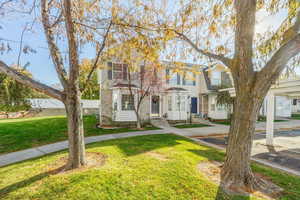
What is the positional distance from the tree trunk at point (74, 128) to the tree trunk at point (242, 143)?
3.94 meters

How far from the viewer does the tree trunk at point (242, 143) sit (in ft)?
10.9

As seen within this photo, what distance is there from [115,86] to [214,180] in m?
9.80


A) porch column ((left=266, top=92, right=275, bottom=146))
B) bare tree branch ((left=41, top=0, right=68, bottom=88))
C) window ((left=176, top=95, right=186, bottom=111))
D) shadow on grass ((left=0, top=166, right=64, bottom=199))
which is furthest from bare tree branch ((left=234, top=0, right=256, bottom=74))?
window ((left=176, top=95, right=186, bottom=111))

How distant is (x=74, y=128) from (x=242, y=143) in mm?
4404

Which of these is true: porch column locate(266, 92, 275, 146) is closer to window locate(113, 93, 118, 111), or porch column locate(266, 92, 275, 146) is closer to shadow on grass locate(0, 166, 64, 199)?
shadow on grass locate(0, 166, 64, 199)

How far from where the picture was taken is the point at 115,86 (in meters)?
11.7

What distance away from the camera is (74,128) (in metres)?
3.94

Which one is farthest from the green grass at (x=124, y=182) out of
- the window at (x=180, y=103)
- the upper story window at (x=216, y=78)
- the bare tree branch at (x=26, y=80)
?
the upper story window at (x=216, y=78)

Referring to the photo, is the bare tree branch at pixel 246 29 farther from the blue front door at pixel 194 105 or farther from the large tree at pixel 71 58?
the blue front door at pixel 194 105

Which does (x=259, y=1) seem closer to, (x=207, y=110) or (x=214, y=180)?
(x=214, y=180)

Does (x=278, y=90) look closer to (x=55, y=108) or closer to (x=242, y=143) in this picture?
(x=242, y=143)

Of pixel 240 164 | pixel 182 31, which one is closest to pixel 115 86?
pixel 182 31

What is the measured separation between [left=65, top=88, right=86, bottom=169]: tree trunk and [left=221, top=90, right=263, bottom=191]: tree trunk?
12.9 feet

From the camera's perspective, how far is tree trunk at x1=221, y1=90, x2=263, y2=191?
333 cm
